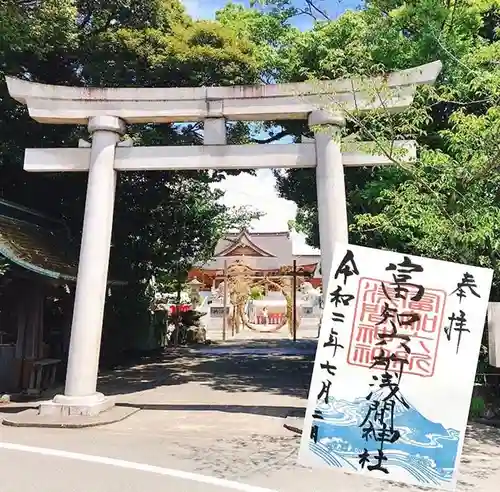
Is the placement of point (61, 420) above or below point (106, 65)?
below

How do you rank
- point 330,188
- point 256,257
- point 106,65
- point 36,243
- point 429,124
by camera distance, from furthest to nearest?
1. point 256,257
2. point 106,65
3. point 36,243
4. point 429,124
5. point 330,188

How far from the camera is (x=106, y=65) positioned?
12133 mm

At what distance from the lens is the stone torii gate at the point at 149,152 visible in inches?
334

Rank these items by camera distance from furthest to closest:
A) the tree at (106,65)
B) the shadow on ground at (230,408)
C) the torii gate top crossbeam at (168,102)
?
1. the tree at (106,65)
2. the shadow on ground at (230,408)
3. the torii gate top crossbeam at (168,102)

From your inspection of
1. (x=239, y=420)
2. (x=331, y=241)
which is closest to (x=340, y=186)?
(x=331, y=241)

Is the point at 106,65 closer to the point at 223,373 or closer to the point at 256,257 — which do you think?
the point at 223,373

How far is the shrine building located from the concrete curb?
64.1ft

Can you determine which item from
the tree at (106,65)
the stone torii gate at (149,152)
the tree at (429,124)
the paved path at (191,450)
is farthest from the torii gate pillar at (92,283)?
the tree at (429,124)

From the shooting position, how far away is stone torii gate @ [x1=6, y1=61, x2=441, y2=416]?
27.8 ft

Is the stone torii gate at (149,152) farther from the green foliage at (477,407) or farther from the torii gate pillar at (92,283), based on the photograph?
the green foliage at (477,407)

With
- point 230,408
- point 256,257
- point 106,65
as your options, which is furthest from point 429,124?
point 256,257

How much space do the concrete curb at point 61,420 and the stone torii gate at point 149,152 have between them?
0.62ft

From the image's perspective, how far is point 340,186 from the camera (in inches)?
336

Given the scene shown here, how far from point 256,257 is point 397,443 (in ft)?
127
